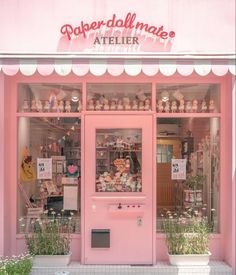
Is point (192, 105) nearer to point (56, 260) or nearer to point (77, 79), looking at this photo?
point (77, 79)

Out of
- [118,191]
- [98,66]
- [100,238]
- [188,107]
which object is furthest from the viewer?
[188,107]

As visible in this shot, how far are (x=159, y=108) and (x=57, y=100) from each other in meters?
1.80

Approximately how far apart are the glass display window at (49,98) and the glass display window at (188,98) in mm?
1452

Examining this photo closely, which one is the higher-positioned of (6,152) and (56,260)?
(6,152)

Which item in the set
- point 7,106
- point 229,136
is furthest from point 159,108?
point 7,106

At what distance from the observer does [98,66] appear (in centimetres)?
772

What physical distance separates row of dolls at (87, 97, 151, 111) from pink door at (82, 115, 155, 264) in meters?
0.18

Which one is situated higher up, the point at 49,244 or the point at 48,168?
the point at 48,168

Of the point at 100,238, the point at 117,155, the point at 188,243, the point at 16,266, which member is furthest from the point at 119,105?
the point at 16,266

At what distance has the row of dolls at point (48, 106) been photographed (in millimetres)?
9219

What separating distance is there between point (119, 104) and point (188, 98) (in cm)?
123

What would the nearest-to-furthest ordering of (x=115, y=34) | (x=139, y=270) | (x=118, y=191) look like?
(x=115, y=34) < (x=139, y=270) < (x=118, y=191)

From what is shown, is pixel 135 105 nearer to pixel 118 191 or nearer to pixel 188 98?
pixel 188 98

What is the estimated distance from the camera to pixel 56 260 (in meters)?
8.70
